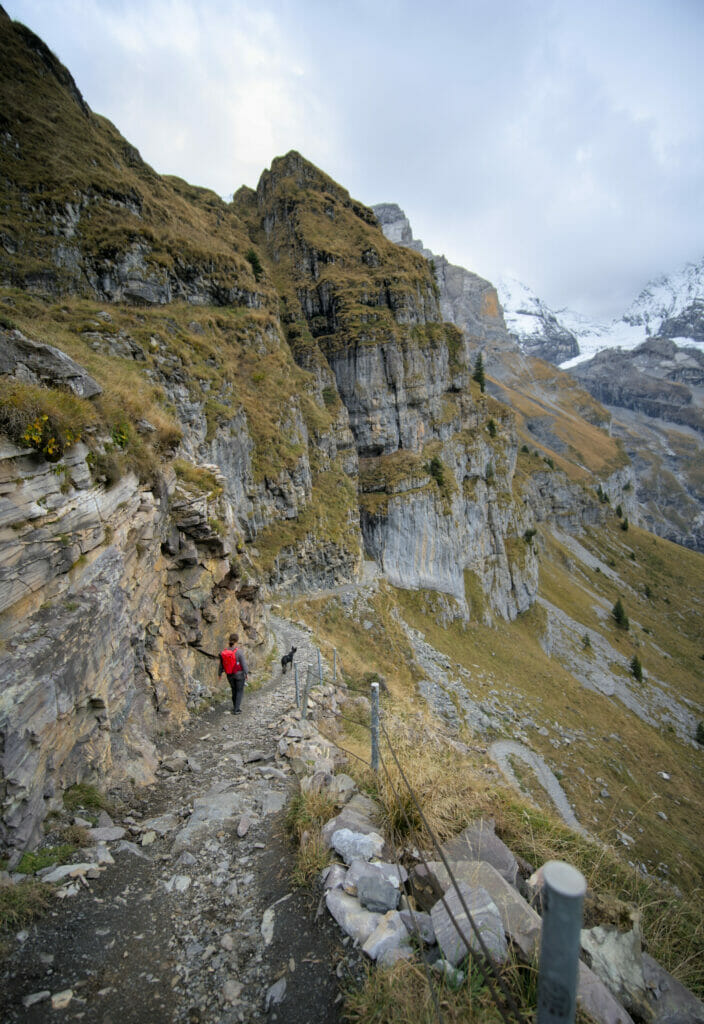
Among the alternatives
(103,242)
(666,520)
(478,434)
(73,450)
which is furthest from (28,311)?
(666,520)

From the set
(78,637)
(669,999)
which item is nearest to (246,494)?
(78,637)

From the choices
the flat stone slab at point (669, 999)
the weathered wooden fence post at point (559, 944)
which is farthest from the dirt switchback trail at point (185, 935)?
the flat stone slab at point (669, 999)

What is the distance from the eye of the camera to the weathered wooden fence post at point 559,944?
5.54ft

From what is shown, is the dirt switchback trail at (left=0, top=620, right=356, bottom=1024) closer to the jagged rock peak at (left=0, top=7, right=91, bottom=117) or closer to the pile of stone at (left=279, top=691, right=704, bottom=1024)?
the pile of stone at (left=279, top=691, right=704, bottom=1024)

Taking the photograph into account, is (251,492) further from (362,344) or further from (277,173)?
(277,173)

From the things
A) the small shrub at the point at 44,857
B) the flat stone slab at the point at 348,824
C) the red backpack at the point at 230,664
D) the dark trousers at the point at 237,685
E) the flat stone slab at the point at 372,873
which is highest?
the flat stone slab at the point at 372,873

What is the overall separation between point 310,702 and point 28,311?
860 inches

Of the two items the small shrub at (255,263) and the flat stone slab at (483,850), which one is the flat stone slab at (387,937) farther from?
the small shrub at (255,263)

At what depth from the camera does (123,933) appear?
3.96m

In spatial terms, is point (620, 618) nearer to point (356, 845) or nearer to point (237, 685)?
point (237, 685)

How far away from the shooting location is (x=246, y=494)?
32250mm

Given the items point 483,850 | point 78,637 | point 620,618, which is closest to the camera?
point 483,850

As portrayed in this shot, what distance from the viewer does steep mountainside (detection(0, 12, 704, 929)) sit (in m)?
6.32

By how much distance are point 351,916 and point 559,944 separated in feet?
9.43
